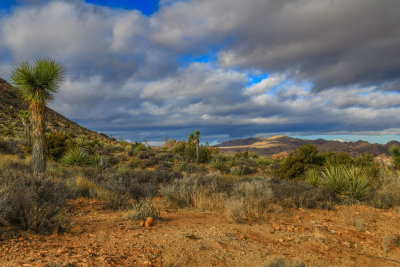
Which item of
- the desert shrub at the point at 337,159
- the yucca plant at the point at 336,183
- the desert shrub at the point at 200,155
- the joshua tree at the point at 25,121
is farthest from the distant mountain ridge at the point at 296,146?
the joshua tree at the point at 25,121

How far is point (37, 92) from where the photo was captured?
11.1 meters

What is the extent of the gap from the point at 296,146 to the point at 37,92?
95.0 metres

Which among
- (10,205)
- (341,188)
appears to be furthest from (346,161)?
(10,205)

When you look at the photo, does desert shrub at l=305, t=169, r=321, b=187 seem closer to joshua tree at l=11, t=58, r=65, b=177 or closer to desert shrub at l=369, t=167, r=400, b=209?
desert shrub at l=369, t=167, r=400, b=209

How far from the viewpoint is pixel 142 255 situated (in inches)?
154

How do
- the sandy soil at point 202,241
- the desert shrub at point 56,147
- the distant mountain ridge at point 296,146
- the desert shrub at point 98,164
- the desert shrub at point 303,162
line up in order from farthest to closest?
1. the distant mountain ridge at point 296,146
2. the desert shrub at point 56,147
3. the desert shrub at point 98,164
4. the desert shrub at point 303,162
5. the sandy soil at point 202,241

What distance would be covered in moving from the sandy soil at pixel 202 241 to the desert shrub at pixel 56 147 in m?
13.5

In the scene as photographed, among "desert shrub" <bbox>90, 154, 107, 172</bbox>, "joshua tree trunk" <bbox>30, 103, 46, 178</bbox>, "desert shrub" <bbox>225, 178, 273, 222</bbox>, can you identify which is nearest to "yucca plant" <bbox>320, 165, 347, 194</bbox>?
"desert shrub" <bbox>225, 178, 273, 222</bbox>

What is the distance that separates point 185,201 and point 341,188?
652 centimetres

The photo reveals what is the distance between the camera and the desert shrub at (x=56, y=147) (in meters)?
18.9

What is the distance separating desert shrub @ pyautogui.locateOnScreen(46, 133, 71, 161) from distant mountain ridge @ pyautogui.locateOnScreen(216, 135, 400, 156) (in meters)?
17.3

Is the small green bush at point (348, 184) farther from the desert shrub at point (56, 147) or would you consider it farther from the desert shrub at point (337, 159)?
the desert shrub at point (56, 147)

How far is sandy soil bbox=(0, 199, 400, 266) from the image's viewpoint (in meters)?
3.76

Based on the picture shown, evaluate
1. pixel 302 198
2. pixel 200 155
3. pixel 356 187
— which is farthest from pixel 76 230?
pixel 200 155
